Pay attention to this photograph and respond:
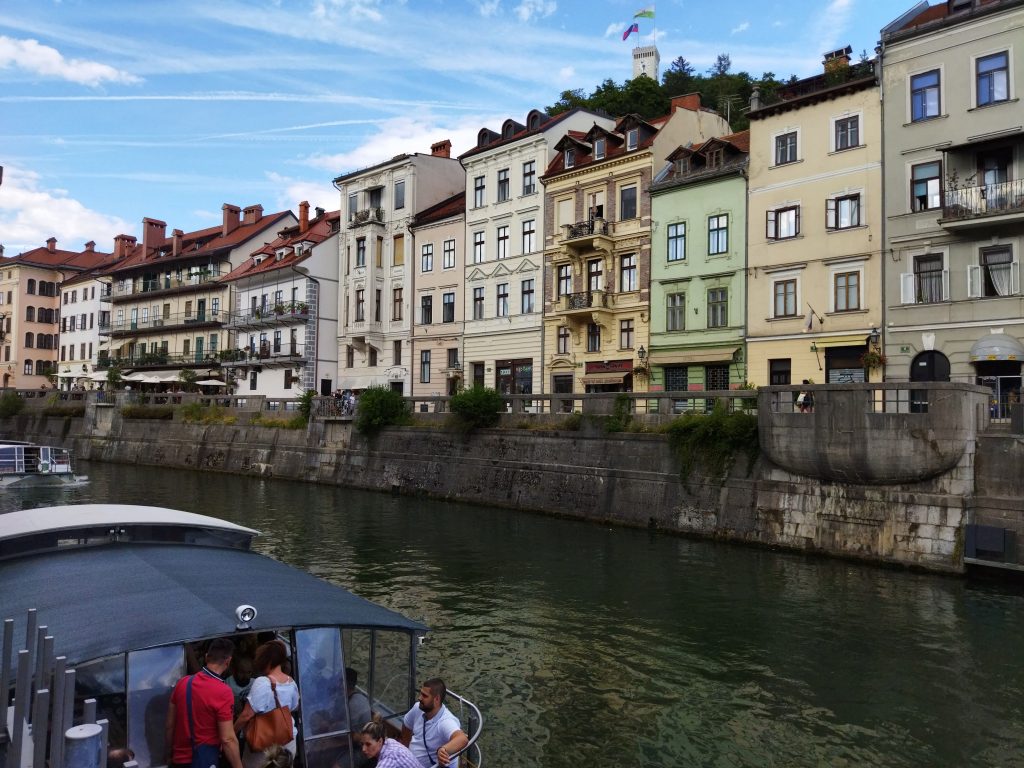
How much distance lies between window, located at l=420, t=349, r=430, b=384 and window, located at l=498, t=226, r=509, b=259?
774 centimetres

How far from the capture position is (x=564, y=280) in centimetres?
4066

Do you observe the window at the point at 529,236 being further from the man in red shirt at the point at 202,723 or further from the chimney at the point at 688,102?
the man in red shirt at the point at 202,723

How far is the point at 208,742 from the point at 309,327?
47723 mm

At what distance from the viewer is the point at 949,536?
64.1ft

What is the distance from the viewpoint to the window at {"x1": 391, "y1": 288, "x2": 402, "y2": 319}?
50.0 m

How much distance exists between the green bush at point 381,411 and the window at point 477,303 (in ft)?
30.3

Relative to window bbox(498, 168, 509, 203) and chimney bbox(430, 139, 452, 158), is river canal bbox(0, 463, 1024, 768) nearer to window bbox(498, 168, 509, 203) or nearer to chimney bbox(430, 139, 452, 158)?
window bbox(498, 168, 509, 203)

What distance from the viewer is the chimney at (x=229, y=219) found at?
6662 cm

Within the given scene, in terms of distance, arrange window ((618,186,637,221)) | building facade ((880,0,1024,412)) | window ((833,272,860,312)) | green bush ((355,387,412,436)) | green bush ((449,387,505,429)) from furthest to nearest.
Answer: window ((618,186,637,221))
green bush ((355,387,412,436))
green bush ((449,387,505,429))
window ((833,272,860,312))
building facade ((880,0,1024,412))

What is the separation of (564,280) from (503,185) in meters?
7.62

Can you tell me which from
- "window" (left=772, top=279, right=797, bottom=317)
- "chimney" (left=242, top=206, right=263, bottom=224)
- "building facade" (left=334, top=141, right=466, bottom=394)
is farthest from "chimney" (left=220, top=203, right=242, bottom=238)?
"window" (left=772, top=279, right=797, bottom=317)

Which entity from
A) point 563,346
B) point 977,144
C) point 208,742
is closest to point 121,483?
point 563,346

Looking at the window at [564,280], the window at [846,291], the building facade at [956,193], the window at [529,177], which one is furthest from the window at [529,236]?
the building facade at [956,193]

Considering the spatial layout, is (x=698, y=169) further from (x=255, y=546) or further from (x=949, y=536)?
(x=255, y=546)
